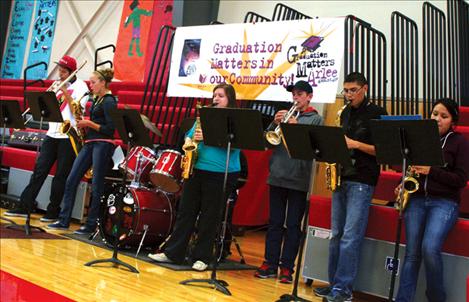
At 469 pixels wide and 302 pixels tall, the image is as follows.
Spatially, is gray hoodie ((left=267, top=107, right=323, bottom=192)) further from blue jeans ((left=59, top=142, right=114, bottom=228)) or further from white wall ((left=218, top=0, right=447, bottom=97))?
white wall ((left=218, top=0, right=447, bottom=97))

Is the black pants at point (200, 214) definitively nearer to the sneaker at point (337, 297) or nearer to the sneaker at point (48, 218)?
the sneaker at point (337, 297)

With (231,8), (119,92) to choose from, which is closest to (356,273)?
(119,92)

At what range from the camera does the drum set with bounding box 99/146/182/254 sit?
6.62m

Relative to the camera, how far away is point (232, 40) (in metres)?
7.79

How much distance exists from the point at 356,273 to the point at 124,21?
872 centimetres

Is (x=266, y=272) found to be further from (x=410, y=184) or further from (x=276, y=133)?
(x=410, y=184)

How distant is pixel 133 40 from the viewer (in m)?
12.7

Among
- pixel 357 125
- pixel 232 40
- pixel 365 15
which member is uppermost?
pixel 365 15

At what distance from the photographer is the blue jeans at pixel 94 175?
7.88 meters

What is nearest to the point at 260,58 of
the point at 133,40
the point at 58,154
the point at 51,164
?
the point at 58,154

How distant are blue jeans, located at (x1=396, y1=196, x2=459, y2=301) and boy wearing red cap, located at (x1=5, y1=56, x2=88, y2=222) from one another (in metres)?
4.32

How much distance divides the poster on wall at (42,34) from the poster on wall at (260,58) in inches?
312

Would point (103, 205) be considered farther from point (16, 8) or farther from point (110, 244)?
point (16, 8)

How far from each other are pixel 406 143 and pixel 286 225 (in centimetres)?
203
